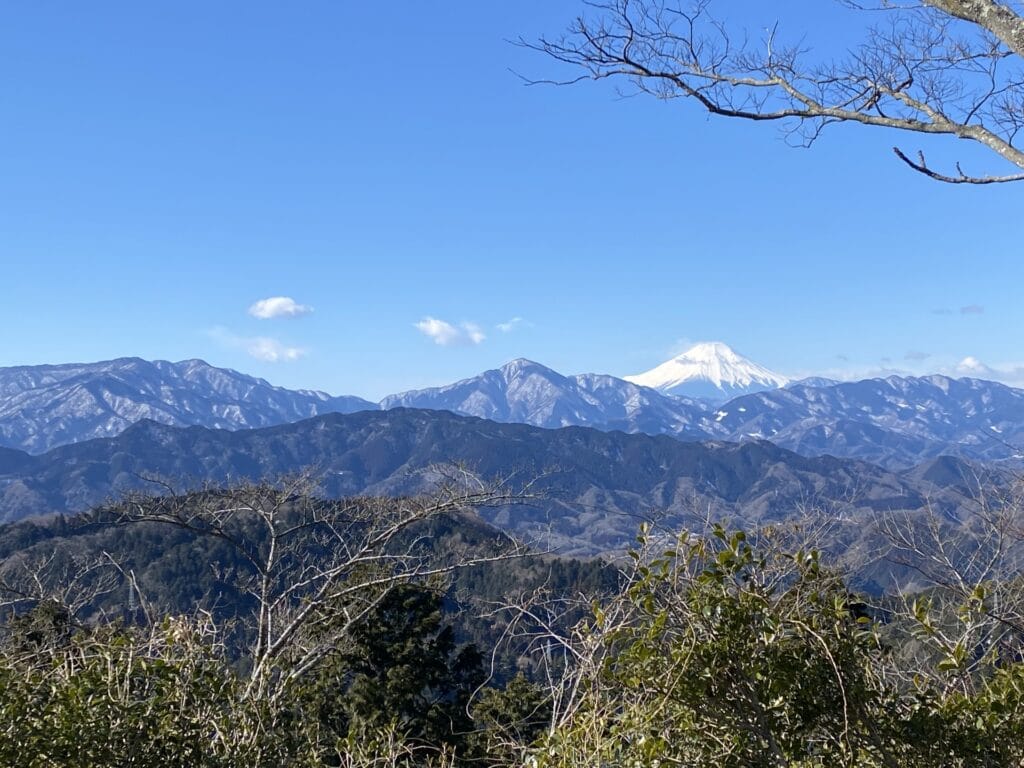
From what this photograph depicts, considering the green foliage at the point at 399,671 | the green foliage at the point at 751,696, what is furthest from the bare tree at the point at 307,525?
the green foliage at the point at 751,696

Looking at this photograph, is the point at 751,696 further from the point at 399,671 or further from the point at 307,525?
the point at 399,671

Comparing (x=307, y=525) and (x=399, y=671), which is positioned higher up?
(x=307, y=525)

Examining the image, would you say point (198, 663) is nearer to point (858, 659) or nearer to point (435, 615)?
point (858, 659)

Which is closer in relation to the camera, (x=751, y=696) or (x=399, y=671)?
(x=751, y=696)

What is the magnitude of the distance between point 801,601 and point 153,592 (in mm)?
126654

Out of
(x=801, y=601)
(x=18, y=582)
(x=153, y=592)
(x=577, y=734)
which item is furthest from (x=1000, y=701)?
(x=153, y=592)

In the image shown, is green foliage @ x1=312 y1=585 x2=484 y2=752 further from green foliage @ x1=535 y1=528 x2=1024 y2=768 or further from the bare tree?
green foliage @ x1=535 y1=528 x2=1024 y2=768

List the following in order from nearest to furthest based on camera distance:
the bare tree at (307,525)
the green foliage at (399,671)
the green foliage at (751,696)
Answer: the green foliage at (751,696), the bare tree at (307,525), the green foliage at (399,671)

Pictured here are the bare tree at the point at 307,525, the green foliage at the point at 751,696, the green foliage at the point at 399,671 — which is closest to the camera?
the green foliage at the point at 751,696

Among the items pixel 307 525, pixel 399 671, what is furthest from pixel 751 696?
pixel 399 671

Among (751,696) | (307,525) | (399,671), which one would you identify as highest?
(751,696)

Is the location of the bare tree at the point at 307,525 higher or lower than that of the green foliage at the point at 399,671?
higher

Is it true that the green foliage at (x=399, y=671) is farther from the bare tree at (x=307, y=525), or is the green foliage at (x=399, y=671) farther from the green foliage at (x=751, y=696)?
the green foliage at (x=751, y=696)

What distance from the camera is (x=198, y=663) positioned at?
152 inches
